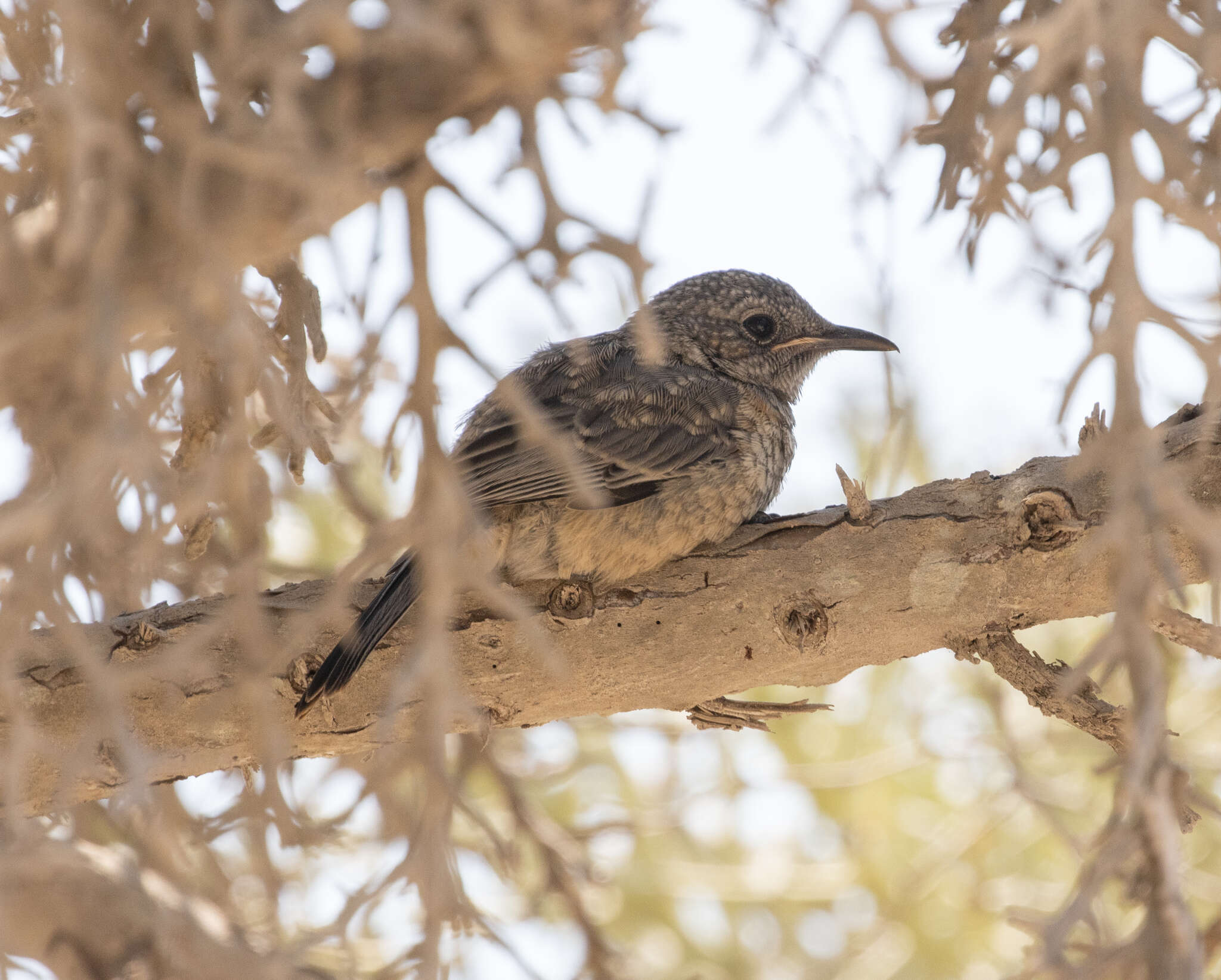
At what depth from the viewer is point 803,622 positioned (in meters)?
3.17

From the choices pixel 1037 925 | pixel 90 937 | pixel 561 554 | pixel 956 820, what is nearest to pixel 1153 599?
pixel 1037 925

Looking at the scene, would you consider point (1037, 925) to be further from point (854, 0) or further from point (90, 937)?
point (90, 937)

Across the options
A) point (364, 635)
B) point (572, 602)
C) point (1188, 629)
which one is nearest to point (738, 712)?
point (572, 602)

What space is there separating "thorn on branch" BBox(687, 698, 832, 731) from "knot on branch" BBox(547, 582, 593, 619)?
1.46 feet

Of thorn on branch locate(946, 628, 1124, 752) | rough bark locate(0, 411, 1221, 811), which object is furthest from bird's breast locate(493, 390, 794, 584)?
thorn on branch locate(946, 628, 1124, 752)

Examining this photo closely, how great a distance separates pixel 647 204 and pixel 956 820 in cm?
437

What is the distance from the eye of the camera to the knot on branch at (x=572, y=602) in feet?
10.8

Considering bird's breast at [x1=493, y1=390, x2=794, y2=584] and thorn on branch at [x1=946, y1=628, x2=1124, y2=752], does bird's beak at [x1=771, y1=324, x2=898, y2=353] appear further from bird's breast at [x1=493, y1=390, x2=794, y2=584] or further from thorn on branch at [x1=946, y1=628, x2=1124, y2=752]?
thorn on branch at [x1=946, y1=628, x2=1124, y2=752]

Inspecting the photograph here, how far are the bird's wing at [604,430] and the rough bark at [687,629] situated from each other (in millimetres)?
413

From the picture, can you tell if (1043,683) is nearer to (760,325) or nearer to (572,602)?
(572,602)

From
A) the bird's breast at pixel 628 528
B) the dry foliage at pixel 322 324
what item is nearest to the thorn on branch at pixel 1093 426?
the dry foliage at pixel 322 324

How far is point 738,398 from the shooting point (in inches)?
163

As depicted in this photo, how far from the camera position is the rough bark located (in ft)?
10.0

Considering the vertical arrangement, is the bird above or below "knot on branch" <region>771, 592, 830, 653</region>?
above
